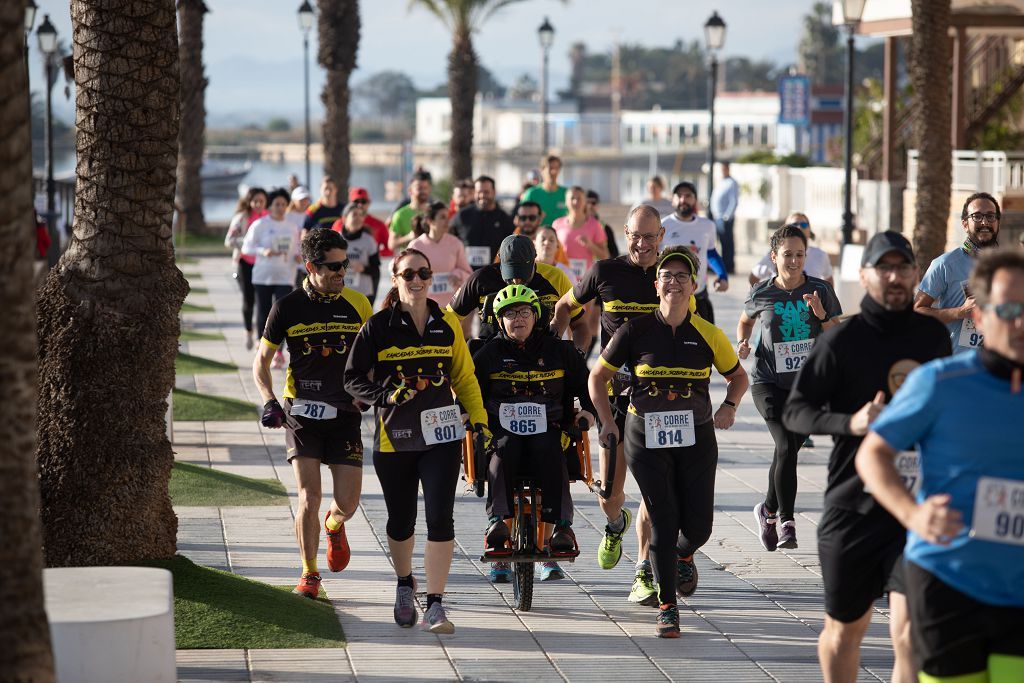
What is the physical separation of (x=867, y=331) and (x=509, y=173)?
137190mm

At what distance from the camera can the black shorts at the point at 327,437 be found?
841cm

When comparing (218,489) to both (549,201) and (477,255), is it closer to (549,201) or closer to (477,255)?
(477,255)

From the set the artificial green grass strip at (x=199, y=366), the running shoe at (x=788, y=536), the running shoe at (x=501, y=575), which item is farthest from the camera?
the artificial green grass strip at (x=199, y=366)

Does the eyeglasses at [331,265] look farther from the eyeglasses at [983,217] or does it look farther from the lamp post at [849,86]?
the lamp post at [849,86]

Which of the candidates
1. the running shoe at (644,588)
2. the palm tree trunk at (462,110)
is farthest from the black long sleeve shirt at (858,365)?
the palm tree trunk at (462,110)

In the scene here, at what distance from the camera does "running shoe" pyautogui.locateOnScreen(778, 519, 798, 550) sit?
9586 millimetres

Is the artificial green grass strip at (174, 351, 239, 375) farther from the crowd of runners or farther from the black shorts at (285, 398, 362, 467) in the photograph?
the black shorts at (285, 398, 362, 467)

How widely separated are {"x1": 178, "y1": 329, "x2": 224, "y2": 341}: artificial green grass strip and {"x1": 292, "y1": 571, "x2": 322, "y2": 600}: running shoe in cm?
1355

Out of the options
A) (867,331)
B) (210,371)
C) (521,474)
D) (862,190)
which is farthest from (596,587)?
(862,190)

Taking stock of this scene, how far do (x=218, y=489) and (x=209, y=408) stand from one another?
415 cm

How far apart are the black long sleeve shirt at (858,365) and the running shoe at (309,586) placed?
136 inches

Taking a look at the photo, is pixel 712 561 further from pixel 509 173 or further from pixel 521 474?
pixel 509 173

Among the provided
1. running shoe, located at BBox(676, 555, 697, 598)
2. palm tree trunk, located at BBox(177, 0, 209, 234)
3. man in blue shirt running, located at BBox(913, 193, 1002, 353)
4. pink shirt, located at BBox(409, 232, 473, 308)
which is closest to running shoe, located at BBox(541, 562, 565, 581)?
running shoe, located at BBox(676, 555, 697, 598)

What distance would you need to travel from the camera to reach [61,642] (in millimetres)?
5773
